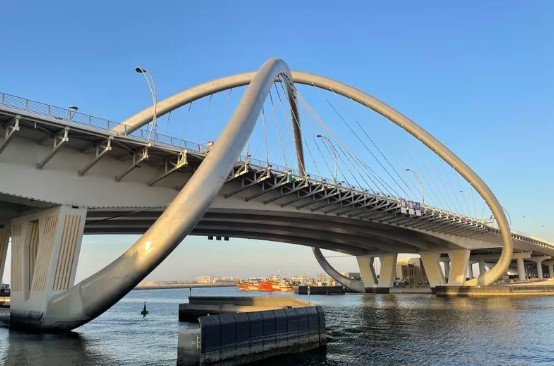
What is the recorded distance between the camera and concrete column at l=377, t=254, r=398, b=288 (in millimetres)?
95938

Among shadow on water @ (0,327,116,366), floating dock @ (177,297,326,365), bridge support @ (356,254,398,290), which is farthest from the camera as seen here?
bridge support @ (356,254,398,290)

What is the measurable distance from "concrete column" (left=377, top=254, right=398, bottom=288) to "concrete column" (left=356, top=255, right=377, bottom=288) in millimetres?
2087

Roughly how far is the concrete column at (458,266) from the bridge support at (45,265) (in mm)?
76621

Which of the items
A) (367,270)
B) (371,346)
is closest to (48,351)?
(371,346)

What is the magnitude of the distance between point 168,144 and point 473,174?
5868cm

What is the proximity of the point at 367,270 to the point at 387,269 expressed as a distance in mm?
5357

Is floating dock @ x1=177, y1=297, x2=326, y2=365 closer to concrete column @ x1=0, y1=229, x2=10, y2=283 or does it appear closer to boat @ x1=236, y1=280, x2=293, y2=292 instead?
concrete column @ x1=0, y1=229, x2=10, y2=283

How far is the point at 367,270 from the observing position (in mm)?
101000

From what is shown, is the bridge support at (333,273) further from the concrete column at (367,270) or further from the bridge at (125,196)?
the bridge at (125,196)

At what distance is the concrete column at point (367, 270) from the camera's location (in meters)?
100.0

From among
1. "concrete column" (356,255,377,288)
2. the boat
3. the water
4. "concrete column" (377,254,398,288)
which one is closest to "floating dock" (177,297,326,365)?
the water

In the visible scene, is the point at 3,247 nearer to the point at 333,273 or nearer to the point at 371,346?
the point at 371,346

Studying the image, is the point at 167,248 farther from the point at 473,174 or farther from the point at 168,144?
the point at 473,174

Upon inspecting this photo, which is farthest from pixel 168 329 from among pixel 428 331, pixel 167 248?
pixel 428 331
